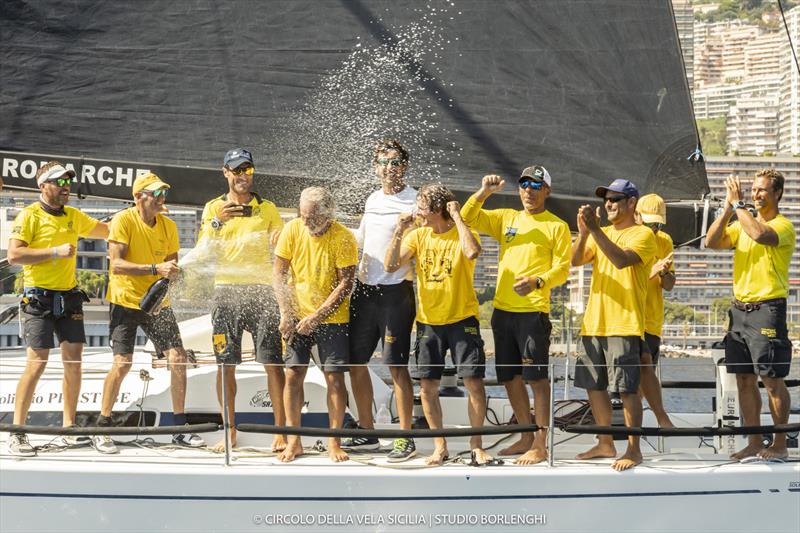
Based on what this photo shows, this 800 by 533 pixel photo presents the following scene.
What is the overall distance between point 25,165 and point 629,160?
344 centimetres

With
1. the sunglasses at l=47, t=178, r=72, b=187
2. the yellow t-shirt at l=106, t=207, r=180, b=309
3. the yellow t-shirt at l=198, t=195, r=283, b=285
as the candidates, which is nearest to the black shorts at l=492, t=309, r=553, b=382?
the yellow t-shirt at l=198, t=195, r=283, b=285

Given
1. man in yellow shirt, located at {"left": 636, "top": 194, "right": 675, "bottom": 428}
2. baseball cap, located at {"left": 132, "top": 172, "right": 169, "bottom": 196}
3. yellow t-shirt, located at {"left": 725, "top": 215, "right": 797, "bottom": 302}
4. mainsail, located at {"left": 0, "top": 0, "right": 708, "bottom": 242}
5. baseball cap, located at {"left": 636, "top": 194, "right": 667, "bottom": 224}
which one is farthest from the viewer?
mainsail, located at {"left": 0, "top": 0, "right": 708, "bottom": 242}

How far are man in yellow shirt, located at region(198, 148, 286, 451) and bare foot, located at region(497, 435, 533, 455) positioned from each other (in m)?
1.11

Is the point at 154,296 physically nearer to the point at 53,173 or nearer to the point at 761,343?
the point at 53,173

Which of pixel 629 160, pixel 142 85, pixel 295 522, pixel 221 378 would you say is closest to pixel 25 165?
pixel 142 85

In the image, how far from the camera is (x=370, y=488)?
14.9 ft

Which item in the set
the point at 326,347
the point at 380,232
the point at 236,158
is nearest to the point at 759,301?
the point at 380,232

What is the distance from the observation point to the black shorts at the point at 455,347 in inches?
192

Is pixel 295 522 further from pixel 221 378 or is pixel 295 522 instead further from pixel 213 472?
pixel 221 378

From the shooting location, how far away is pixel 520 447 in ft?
16.7

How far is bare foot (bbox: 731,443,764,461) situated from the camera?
4961mm

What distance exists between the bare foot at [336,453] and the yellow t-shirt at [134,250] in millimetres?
1277

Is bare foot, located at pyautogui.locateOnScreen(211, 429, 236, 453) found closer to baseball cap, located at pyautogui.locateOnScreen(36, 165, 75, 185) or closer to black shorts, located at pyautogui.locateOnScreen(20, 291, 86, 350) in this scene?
black shorts, located at pyautogui.locateOnScreen(20, 291, 86, 350)

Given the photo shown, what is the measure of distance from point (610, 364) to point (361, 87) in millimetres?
2179
